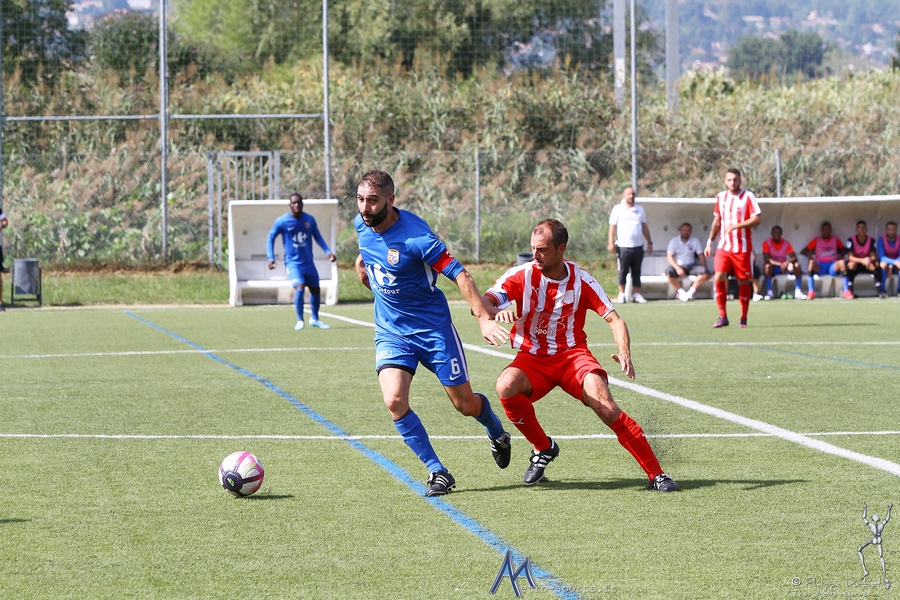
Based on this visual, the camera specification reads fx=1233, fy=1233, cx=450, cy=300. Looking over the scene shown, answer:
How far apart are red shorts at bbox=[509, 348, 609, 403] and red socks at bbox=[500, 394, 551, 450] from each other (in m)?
0.07

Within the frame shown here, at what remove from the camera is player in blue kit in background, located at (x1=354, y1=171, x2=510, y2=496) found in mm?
6141

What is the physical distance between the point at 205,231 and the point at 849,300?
12276 mm

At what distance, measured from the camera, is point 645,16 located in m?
27.7

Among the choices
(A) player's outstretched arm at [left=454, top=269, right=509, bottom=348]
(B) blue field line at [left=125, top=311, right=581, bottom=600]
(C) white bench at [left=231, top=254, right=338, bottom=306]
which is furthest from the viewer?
(C) white bench at [left=231, top=254, right=338, bottom=306]

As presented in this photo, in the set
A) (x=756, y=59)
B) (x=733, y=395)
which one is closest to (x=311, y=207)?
(x=733, y=395)

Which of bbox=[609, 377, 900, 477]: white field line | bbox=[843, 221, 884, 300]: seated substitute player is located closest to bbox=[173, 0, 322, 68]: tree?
bbox=[843, 221, 884, 300]: seated substitute player

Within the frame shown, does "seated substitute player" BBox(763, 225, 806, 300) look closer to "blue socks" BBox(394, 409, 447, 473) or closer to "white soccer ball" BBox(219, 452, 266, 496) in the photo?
"blue socks" BBox(394, 409, 447, 473)

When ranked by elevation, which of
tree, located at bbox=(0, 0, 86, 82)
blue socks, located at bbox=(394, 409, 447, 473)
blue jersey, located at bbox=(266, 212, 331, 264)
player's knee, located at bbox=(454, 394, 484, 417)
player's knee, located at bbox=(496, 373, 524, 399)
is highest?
tree, located at bbox=(0, 0, 86, 82)

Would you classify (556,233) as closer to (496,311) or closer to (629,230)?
(496,311)

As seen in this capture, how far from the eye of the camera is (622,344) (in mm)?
6012

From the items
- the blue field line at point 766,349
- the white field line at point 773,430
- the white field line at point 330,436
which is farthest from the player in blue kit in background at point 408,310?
the blue field line at point 766,349

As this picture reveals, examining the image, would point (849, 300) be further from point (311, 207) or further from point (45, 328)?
point (45, 328)

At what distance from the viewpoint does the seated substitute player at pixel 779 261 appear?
69.8 ft

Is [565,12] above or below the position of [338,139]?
above
